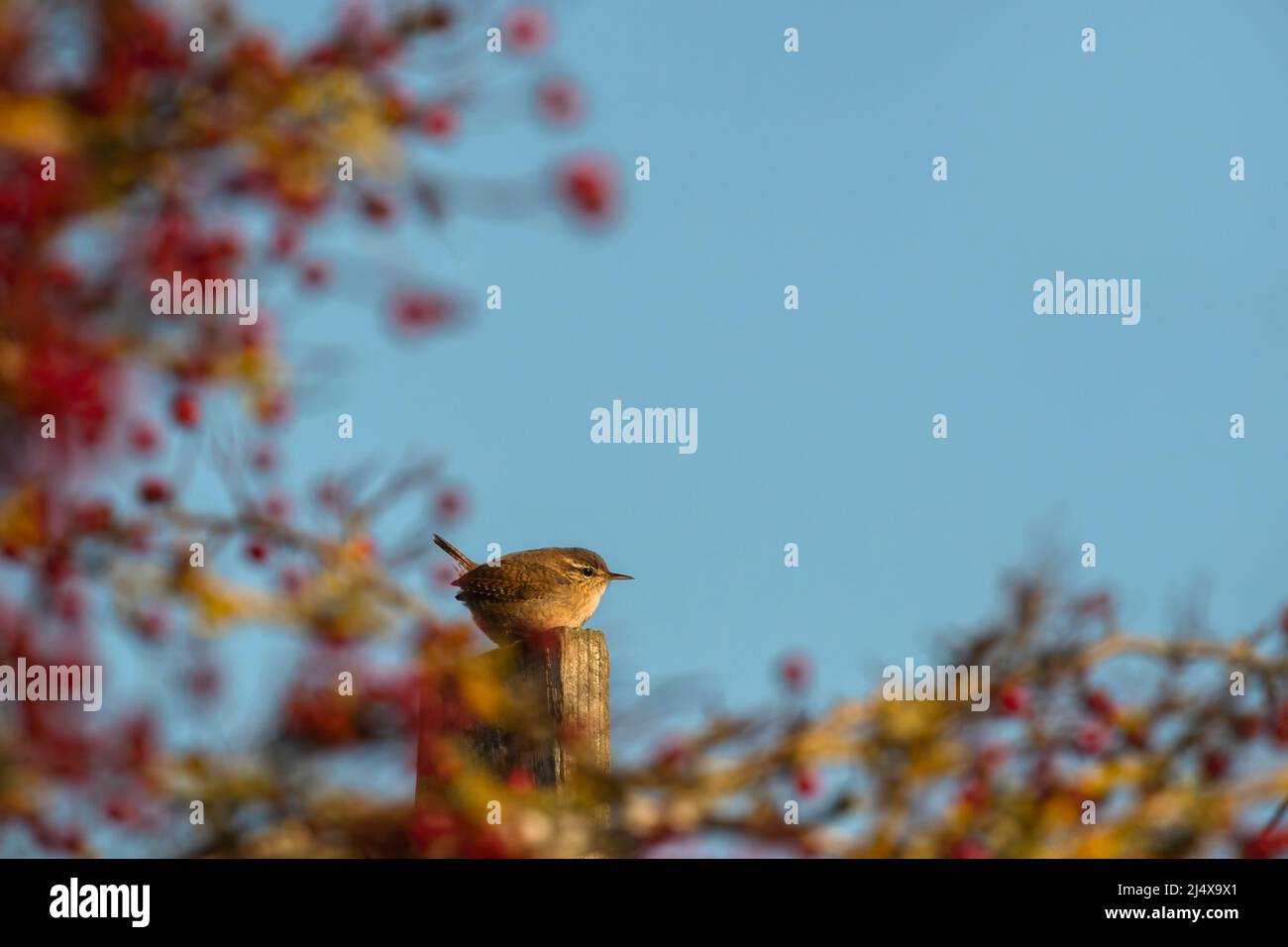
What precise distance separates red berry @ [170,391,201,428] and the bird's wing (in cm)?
249

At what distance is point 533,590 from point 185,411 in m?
2.65

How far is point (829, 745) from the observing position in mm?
3719

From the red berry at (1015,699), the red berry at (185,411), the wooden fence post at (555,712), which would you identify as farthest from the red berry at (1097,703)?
the red berry at (185,411)

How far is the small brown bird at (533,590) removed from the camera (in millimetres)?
5898

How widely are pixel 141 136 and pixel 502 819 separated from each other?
66.1 inches

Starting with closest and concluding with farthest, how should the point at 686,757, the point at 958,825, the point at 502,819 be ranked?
the point at 502,819, the point at 686,757, the point at 958,825

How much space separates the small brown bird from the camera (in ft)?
19.4

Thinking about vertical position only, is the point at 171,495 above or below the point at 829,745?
above

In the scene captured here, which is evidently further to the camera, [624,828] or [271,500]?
[271,500]

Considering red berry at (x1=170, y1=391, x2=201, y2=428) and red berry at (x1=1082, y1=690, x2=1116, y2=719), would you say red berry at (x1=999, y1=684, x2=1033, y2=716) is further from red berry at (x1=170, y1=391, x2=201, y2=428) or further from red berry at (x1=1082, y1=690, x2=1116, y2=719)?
red berry at (x1=170, y1=391, x2=201, y2=428)

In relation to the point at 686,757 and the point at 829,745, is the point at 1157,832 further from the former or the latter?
the point at 686,757

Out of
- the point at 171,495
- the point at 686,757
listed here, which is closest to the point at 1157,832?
the point at 686,757

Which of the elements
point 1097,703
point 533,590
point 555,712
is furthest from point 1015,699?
point 533,590

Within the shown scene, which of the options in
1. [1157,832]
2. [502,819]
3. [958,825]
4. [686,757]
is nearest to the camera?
[502,819]
